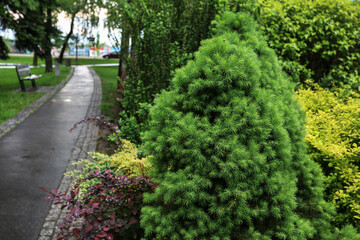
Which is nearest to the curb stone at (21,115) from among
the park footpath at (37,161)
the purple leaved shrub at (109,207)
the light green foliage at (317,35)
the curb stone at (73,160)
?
the park footpath at (37,161)

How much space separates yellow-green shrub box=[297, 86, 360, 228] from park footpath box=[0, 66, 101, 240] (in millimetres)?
3224

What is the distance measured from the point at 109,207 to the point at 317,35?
218 inches

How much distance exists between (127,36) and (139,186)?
4.42 m

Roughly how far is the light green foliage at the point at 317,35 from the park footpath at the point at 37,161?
15.0 feet

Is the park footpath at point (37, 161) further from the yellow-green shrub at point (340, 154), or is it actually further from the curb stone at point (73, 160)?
the yellow-green shrub at point (340, 154)

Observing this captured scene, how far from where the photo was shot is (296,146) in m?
2.55

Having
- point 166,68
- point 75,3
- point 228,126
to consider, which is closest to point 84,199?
point 228,126

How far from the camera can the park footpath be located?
3.87 meters

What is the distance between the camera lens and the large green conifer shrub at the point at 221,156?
2053mm

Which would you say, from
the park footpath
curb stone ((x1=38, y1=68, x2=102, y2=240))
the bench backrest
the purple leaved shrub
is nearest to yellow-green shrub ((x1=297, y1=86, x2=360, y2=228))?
the purple leaved shrub

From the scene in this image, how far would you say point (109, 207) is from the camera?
319 cm

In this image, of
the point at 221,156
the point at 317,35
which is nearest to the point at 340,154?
the point at 221,156

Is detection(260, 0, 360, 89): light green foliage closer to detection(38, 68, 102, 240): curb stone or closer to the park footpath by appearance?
detection(38, 68, 102, 240): curb stone

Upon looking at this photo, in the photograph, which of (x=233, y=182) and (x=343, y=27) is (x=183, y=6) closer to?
(x=343, y=27)
